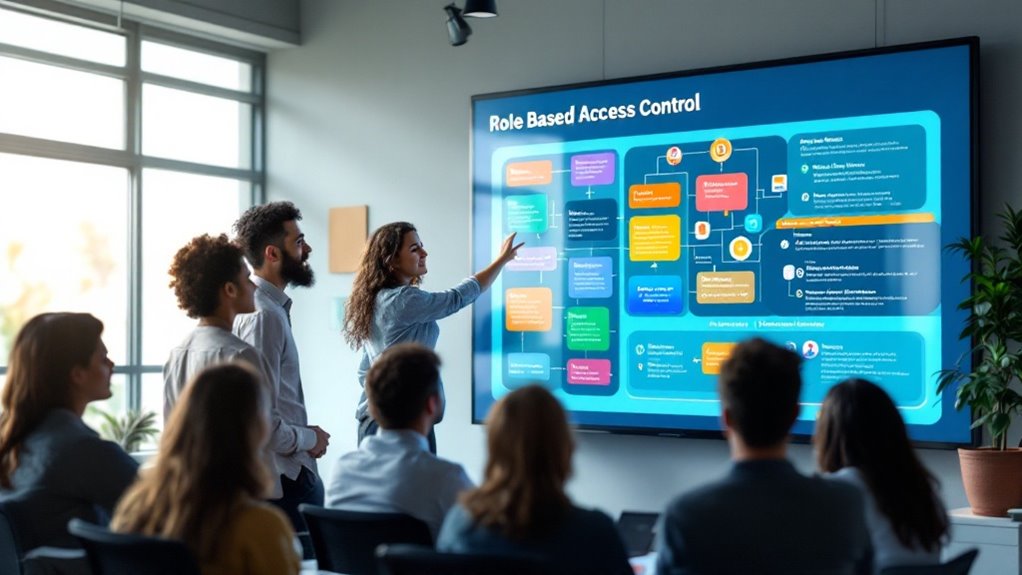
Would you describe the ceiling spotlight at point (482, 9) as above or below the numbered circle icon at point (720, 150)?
above

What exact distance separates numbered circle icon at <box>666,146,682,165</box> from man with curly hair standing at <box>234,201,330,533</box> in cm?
194

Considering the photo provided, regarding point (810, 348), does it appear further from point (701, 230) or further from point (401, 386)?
point (401, 386)

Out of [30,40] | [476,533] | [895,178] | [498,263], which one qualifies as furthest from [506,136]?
[476,533]

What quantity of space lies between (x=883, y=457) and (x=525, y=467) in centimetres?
96

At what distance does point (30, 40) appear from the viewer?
6.36 meters

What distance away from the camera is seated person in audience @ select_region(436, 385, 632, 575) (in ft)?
7.26

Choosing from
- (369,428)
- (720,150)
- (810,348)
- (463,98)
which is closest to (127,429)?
(369,428)

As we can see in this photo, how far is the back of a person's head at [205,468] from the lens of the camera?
2332mm

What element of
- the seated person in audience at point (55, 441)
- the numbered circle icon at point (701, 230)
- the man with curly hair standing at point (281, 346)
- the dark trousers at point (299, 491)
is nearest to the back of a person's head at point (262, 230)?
the man with curly hair standing at point (281, 346)

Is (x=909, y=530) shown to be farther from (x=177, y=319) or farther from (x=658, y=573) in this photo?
(x=177, y=319)

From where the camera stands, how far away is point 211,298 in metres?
3.75

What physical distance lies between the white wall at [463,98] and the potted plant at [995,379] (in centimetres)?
41

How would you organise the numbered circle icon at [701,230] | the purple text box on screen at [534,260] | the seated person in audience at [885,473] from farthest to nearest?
the purple text box on screen at [534,260], the numbered circle icon at [701,230], the seated person in audience at [885,473]

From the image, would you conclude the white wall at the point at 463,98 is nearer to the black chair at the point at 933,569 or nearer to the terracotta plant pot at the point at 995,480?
the terracotta plant pot at the point at 995,480
